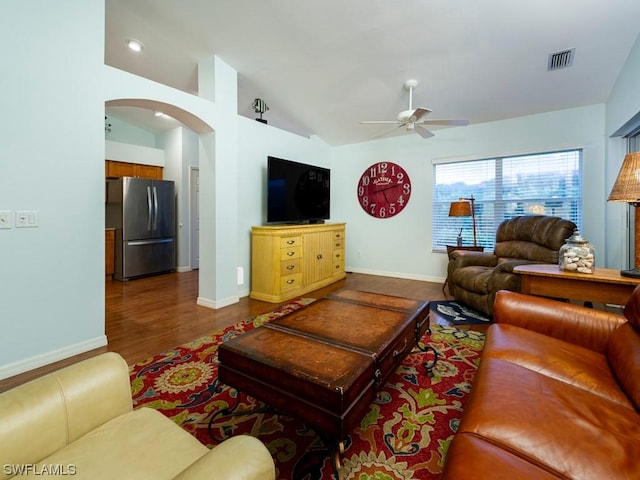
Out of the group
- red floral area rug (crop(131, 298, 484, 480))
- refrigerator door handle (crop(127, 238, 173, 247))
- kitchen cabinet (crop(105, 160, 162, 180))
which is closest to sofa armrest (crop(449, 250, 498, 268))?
red floral area rug (crop(131, 298, 484, 480))

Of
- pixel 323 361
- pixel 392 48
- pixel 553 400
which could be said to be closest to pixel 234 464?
pixel 323 361

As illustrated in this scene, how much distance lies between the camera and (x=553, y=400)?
110 cm

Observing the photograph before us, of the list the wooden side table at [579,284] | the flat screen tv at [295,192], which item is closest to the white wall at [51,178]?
the flat screen tv at [295,192]

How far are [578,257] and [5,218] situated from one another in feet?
13.1

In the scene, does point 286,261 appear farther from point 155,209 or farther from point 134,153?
point 134,153

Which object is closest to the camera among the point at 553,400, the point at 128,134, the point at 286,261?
the point at 553,400

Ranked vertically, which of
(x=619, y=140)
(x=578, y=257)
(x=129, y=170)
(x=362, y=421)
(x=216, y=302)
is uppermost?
(x=129, y=170)

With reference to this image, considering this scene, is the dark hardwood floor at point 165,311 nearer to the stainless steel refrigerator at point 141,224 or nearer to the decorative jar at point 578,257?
the stainless steel refrigerator at point 141,224

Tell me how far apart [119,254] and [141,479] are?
5.26m

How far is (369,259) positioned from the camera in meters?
5.59

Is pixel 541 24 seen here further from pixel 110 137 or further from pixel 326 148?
pixel 110 137

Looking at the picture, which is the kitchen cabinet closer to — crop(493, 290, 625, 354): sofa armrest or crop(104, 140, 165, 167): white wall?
crop(104, 140, 165, 167): white wall

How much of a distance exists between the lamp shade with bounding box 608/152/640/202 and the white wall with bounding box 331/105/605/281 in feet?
7.57

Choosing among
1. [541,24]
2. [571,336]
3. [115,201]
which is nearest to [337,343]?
[571,336]
